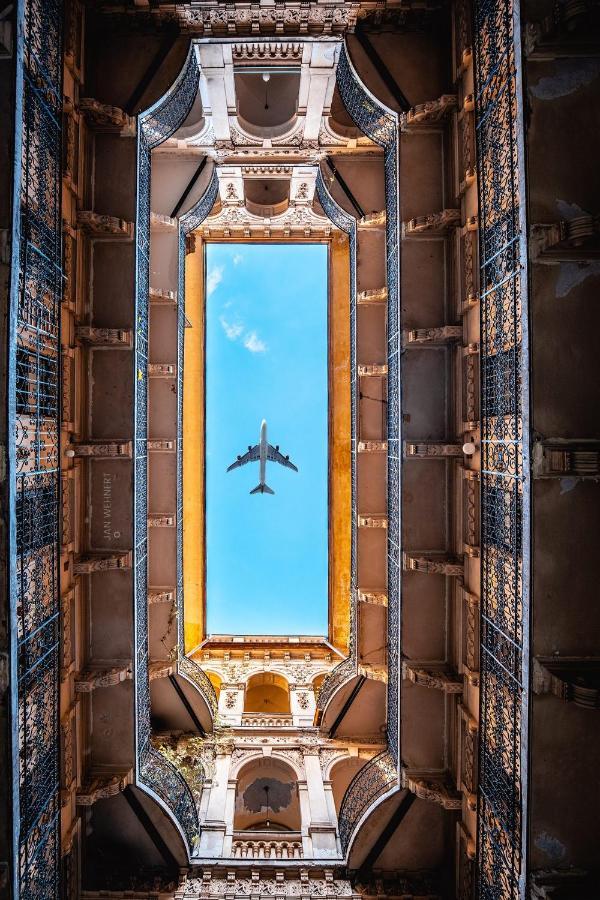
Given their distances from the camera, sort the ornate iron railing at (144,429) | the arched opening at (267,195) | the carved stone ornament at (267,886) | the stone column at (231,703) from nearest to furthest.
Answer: the ornate iron railing at (144,429), the carved stone ornament at (267,886), the stone column at (231,703), the arched opening at (267,195)

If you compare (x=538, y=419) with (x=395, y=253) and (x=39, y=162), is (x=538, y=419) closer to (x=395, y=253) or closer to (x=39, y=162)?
(x=395, y=253)

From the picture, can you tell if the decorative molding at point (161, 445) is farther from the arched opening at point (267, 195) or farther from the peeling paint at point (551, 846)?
the peeling paint at point (551, 846)

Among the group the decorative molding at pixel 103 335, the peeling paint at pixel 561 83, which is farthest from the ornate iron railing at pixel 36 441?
the peeling paint at pixel 561 83

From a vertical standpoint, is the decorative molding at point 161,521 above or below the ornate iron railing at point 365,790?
above

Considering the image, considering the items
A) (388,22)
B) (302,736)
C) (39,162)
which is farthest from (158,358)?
(302,736)

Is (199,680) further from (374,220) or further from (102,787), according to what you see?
(374,220)
